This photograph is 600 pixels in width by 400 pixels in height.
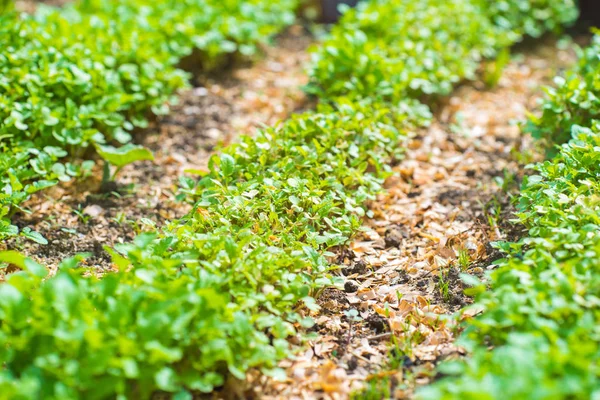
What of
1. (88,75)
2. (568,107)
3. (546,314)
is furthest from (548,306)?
(88,75)

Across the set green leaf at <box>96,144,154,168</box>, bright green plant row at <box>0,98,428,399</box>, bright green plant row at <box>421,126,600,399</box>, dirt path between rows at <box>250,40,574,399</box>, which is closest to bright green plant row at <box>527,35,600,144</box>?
dirt path between rows at <box>250,40,574,399</box>

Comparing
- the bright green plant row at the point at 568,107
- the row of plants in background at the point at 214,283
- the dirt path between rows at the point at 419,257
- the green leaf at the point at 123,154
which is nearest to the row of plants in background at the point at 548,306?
the dirt path between rows at the point at 419,257

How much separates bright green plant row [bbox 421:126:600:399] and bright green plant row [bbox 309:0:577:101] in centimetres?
159

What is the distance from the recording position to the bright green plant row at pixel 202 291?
188 centimetres

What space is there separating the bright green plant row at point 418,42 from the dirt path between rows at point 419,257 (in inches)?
13.3

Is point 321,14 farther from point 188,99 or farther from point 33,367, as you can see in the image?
point 33,367

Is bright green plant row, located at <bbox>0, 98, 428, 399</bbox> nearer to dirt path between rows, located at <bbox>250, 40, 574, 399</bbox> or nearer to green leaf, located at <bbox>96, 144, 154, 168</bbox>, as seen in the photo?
dirt path between rows, located at <bbox>250, 40, 574, 399</bbox>

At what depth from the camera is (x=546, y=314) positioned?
2.00m

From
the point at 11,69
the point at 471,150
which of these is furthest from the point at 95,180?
the point at 471,150

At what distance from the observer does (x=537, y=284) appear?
2.06m

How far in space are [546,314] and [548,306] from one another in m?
0.04

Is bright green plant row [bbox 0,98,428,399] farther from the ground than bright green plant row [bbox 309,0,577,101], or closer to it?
closer to it

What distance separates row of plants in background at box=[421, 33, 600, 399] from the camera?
1713 millimetres

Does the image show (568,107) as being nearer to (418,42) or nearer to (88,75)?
(418,42)
